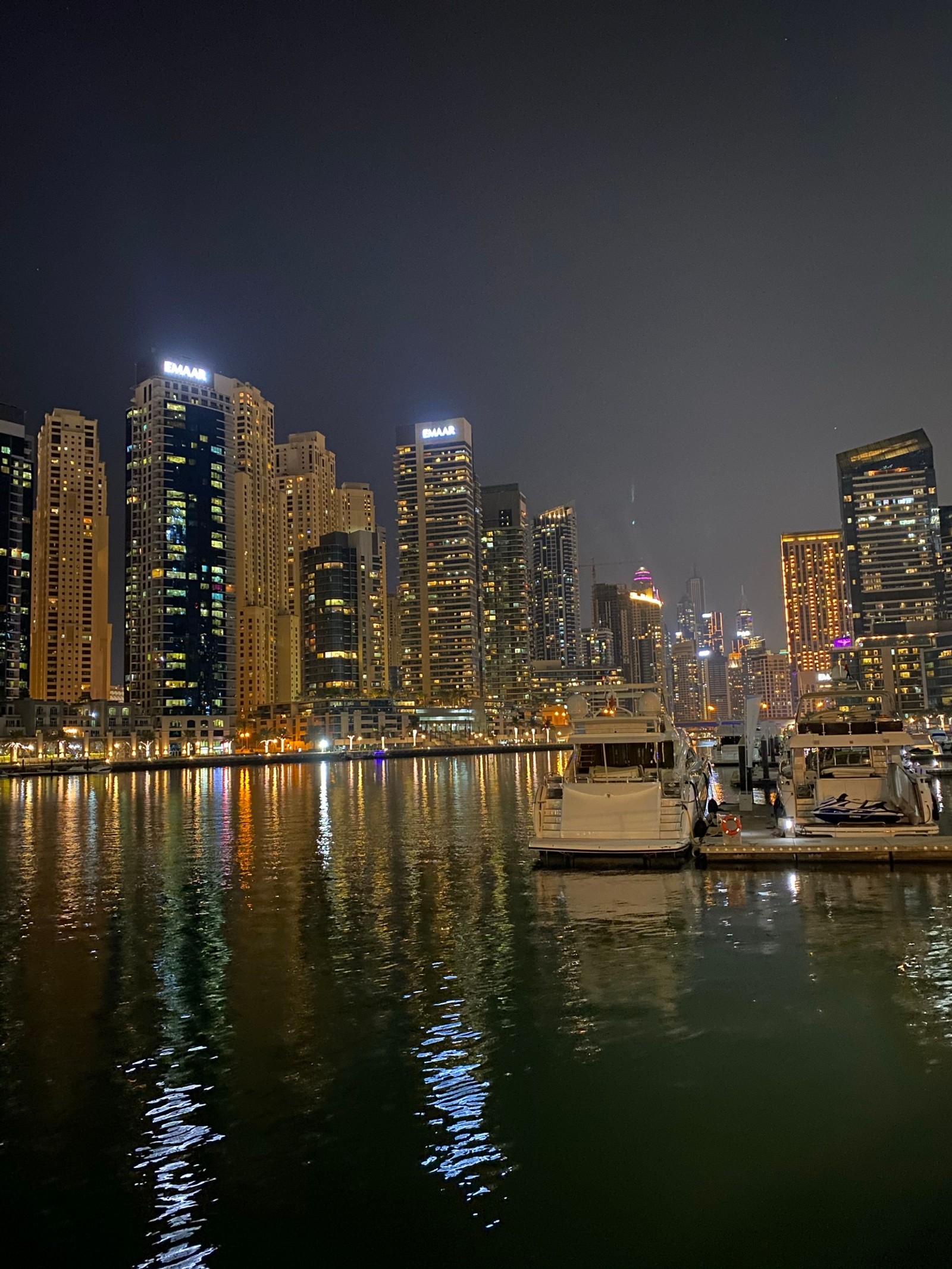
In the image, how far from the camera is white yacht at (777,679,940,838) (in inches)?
1214

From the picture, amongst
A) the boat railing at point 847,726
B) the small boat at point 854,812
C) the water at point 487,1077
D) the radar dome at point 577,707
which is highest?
the radar dome at point 577,707

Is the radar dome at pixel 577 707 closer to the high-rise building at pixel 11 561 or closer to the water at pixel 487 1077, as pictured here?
the water at pixel 487 1077

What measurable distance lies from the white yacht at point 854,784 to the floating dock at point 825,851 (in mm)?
1712

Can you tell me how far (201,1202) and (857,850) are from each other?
75.1 feet

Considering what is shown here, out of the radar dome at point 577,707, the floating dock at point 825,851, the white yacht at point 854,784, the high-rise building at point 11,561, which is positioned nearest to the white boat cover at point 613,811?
the floating dock at point 825,851

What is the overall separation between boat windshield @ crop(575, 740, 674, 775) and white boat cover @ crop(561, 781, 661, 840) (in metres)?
2.28

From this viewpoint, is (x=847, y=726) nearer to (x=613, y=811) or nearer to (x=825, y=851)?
(x=825, y=851)

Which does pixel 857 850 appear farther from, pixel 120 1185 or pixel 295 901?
pixel 120 1185

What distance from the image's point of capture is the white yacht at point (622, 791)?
2864 cm

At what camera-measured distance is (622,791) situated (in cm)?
2936

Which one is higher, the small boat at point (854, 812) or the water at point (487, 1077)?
the small boat at point (854, 812)

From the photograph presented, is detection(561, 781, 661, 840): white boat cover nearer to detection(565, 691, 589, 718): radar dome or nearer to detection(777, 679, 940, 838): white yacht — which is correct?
detection(565, 691, 589, 718): radar dome

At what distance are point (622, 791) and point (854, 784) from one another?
379 inches

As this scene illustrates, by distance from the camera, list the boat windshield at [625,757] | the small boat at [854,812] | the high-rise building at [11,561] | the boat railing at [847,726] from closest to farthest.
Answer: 1. the small boat at [854,812]
2. the boat windshield at [625,757]
3. the boat railing at [847,726]
4. the high-rise building at [11,561]
